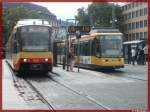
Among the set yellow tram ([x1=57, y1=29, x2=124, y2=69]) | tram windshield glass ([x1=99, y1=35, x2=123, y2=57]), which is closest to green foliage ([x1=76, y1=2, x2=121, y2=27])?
yellow tram ([x1=57, y1=29, x2=124, y2=69])

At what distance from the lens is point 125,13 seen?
13162cm

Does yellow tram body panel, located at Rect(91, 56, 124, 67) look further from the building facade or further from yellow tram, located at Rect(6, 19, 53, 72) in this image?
the building facade

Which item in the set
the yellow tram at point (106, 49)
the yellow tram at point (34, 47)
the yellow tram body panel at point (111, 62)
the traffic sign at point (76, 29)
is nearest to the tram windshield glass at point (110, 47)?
the yellow tram at point (106, 49)

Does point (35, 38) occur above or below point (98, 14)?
below

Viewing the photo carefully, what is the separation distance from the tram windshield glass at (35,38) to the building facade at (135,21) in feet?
291

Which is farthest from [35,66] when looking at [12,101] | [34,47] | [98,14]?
[98,14]

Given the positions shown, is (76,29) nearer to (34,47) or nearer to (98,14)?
(34,47)

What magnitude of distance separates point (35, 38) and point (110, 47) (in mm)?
8873

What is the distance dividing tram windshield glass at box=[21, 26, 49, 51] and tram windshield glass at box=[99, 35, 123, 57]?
314 inches

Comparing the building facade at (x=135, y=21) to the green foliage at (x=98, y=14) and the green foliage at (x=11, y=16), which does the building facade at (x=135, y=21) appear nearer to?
the green foliage at (x=98, y=14)

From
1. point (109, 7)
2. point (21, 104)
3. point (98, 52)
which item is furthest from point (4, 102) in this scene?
point (109, 7)

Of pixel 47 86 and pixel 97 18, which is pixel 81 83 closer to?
pixel 47 86

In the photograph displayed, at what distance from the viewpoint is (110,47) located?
37.2 metres

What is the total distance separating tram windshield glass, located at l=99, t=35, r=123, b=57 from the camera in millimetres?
37062
